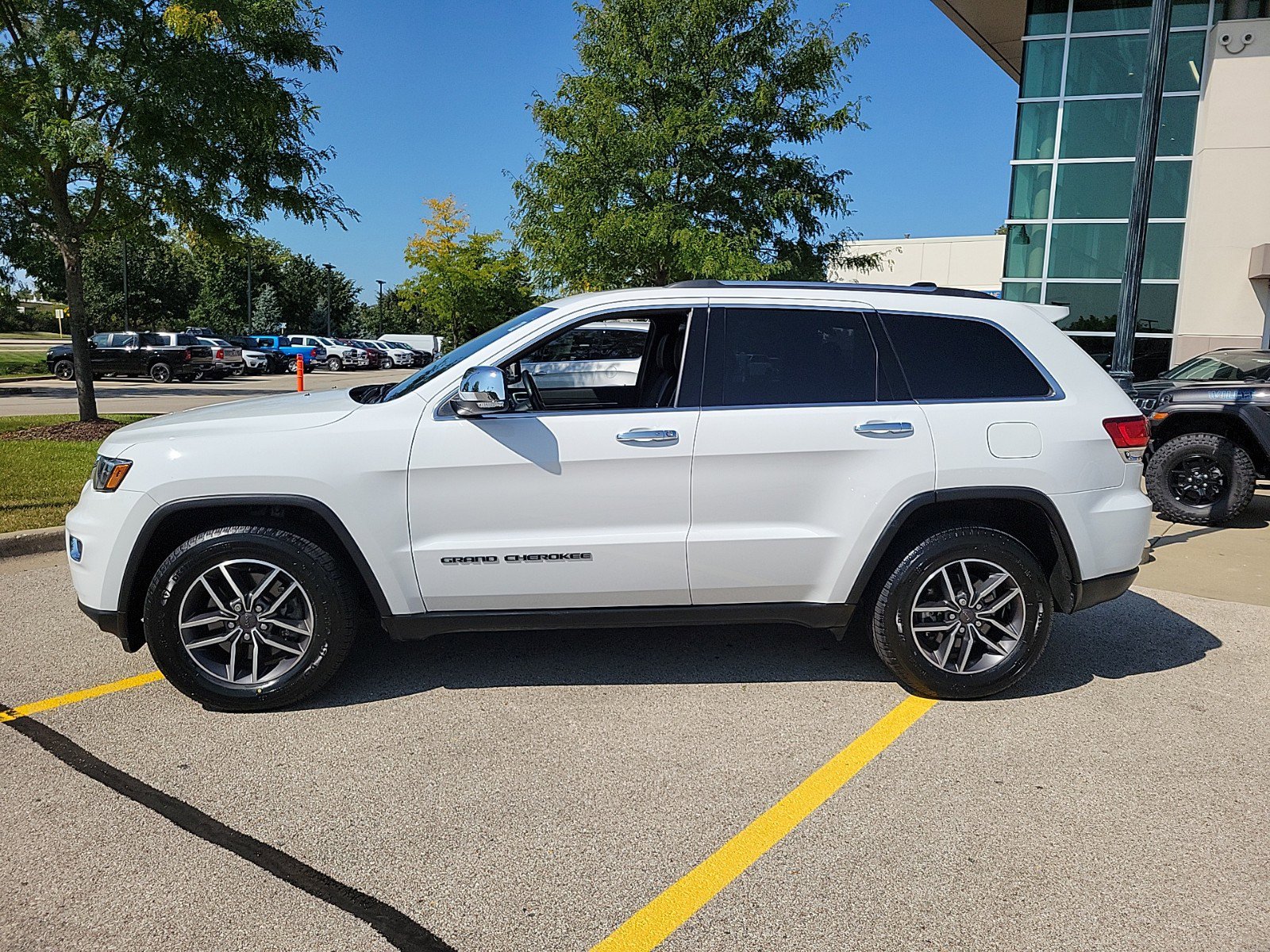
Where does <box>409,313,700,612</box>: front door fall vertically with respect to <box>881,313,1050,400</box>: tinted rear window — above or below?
below

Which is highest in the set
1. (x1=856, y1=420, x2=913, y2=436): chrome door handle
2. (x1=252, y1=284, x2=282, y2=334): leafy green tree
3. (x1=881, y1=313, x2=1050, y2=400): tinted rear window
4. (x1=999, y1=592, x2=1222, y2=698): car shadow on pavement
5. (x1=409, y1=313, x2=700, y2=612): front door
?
(x1=252, y1=284, x2=282, y2=334): leafy green tree

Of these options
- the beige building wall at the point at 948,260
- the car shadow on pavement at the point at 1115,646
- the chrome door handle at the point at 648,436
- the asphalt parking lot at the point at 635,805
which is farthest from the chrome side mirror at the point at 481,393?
the beige building wall at the point at 948,260

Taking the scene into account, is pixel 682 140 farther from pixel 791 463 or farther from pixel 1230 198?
pixel 791 463

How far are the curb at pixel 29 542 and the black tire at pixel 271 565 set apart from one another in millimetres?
3500

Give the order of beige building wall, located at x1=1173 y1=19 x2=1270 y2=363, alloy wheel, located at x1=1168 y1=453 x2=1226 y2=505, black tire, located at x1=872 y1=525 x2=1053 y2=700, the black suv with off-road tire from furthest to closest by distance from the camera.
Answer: beige building wall, located at x1=1173 y1=19 x2=1270 y2=363 → alloy wheel, located at x1=1168 y1=453 x2=1226 y2=505 → the black suv with off-road tire → black tire, located at x1=872 y1=525 x2=1053 y2=700

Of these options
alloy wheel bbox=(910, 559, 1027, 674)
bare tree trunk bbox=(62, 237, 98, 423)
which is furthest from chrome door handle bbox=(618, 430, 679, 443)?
bare tree trunk bbox=(62, 237, 98, 423)

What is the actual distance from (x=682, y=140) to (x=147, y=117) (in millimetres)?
8873

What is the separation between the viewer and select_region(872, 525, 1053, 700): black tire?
4188 millimetres

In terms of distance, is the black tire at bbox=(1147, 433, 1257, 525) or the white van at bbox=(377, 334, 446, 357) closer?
the black tire at bbox=(1147, 433, 1257, 525)

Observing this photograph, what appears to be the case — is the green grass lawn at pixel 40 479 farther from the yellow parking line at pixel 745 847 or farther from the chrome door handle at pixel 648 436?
the yellow parking line at pixel 745 847

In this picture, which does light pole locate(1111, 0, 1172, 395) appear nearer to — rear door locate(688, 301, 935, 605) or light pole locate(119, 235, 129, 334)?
rear door locate(688, 301, 935, 605)

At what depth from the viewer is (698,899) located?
109 inches

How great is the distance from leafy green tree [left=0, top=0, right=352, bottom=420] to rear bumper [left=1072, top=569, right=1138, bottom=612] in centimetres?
1024

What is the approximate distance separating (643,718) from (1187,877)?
204 cm
